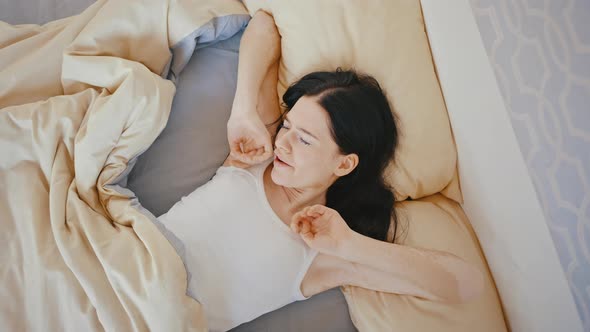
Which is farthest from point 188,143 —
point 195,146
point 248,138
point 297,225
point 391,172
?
point 391,172

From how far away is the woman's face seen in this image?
Result: 1031mm

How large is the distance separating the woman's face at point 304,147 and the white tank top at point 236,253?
0.10m

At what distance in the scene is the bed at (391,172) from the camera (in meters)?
0.92

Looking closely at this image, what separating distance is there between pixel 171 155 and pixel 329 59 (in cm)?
48

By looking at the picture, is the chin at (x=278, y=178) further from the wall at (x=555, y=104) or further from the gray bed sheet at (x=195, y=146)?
the wall at (x=555, y=104)

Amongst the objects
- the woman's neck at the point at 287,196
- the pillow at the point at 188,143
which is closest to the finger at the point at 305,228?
the woman's neck at the point at 287,196

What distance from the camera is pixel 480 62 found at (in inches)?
39.6

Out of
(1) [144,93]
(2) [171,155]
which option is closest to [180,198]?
(2) [171,155]

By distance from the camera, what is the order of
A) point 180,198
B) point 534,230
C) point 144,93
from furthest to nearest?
point 180,198
point 144,93
point 534,230

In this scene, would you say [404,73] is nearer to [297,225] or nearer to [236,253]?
[297,225]

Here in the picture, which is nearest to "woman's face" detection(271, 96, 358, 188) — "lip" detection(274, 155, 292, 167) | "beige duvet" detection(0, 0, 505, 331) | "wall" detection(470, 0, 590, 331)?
"lip" detection(274, 155, 292, 167)

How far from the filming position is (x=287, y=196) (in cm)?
113

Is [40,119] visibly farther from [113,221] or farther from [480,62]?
[480,62]

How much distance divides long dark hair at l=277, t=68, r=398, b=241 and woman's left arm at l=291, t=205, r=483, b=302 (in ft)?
0.43
